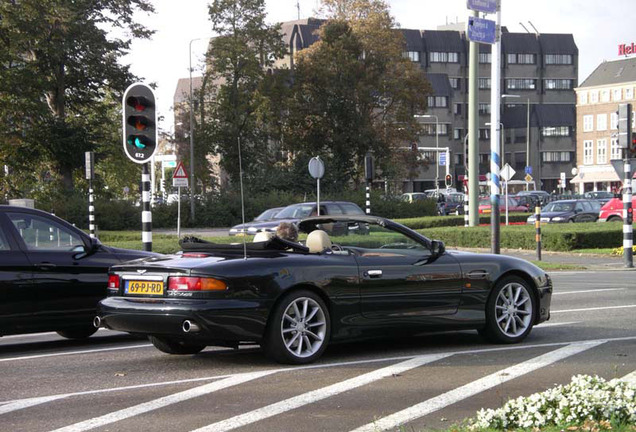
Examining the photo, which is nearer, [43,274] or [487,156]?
[43,274]

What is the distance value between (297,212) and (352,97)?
33.5 m

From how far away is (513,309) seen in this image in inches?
400

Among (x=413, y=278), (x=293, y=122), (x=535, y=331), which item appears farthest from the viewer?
(x=293, y=122)

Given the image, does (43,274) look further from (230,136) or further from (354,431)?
(230,136)

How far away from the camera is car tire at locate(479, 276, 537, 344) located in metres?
10.0

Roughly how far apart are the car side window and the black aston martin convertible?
1.50m

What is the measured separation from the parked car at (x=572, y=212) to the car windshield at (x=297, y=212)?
488 inches

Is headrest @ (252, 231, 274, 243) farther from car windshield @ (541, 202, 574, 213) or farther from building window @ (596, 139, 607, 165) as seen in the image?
building window @ (596, 139, 607, 165)

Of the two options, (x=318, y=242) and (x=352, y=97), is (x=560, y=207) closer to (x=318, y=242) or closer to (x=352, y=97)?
(x=352, y=97)

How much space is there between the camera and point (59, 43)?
5150 centimetres

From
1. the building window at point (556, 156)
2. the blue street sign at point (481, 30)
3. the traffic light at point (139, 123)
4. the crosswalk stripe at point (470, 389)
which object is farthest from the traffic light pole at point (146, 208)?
the building window at point (556, 156)

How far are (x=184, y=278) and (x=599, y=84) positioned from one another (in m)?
122

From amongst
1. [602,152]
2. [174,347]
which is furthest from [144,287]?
[602,152]

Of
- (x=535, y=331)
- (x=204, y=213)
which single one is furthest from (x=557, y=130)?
(x=535, y=331)
